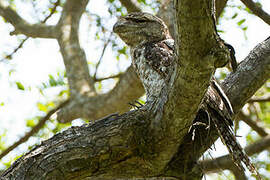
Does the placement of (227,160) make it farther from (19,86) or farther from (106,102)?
(19,86)

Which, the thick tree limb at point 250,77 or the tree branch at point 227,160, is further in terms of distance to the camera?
the tree branch at point 227,160

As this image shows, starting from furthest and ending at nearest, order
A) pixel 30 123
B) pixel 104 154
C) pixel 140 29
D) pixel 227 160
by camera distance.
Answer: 1. pixel 30 123
2. pixel 227 160
3. pixel 140 29
4. pixel 104 154

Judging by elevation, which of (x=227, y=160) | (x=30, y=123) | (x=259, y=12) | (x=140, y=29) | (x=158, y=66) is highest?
(x=30, y=123)

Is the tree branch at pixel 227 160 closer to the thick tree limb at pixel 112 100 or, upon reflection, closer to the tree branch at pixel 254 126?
the tree branch at pixel 254 126

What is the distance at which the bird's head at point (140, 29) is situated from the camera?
4676 mm

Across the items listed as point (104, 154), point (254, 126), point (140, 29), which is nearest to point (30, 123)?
point (140, 29)

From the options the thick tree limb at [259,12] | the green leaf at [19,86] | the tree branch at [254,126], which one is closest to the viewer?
the thick tree limb at [259,12]

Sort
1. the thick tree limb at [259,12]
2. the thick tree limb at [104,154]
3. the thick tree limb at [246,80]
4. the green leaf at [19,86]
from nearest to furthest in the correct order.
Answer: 1. the thick tree limb at [104,154]
2. the thick tree limb at [246,80]
3. the thick tree limb at [259,12]
4. the green leaf at [19,86]

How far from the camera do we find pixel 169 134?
277 cm

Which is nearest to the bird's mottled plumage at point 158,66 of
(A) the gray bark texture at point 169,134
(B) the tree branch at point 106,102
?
(A) the gray bark texture at point 169,134

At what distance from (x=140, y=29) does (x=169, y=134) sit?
2228mm

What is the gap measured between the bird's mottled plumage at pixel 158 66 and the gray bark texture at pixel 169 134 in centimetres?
19

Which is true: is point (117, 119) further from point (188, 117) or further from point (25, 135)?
point (25, 135)

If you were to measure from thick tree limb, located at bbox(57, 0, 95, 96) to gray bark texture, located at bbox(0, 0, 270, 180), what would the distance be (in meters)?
3.27
